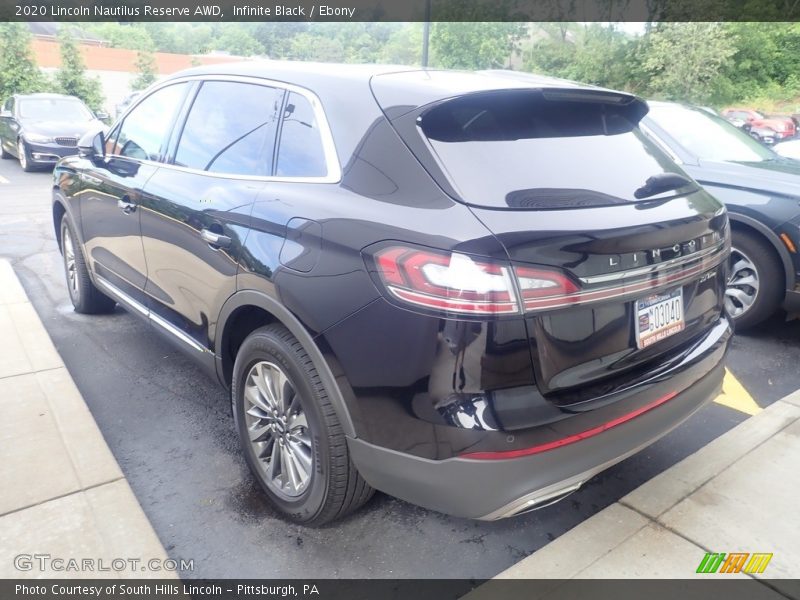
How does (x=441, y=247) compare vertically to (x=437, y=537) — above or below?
above

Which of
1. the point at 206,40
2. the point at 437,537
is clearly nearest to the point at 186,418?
the point at 437,537

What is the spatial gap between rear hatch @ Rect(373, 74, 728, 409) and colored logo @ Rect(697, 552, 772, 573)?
744 millimetres

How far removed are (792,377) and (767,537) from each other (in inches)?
82.2

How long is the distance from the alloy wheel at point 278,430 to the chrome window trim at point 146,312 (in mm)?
467

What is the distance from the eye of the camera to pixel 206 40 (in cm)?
6341

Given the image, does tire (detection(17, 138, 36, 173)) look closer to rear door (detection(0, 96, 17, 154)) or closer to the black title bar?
rear door (detection(0, 96, 17, 154))

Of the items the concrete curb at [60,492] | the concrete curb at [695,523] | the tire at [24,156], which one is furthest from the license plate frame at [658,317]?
the tire at [24,156]

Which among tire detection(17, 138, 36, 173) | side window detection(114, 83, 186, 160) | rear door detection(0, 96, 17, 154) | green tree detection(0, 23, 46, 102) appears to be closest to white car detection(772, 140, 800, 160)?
side window detection(114, 83, 186, 160)

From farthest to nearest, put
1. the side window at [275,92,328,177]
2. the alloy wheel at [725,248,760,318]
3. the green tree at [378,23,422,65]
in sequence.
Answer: the green tree at [378,23,422,65] < the alloy wheel at [725,248,760,318] < the side window at [275,92,328,177]

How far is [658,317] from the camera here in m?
2.27

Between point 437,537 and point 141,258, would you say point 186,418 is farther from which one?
point 437,537

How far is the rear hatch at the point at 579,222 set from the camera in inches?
76.8

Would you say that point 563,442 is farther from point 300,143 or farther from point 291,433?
point 300,143

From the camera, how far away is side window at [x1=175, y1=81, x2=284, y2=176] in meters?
2.77
